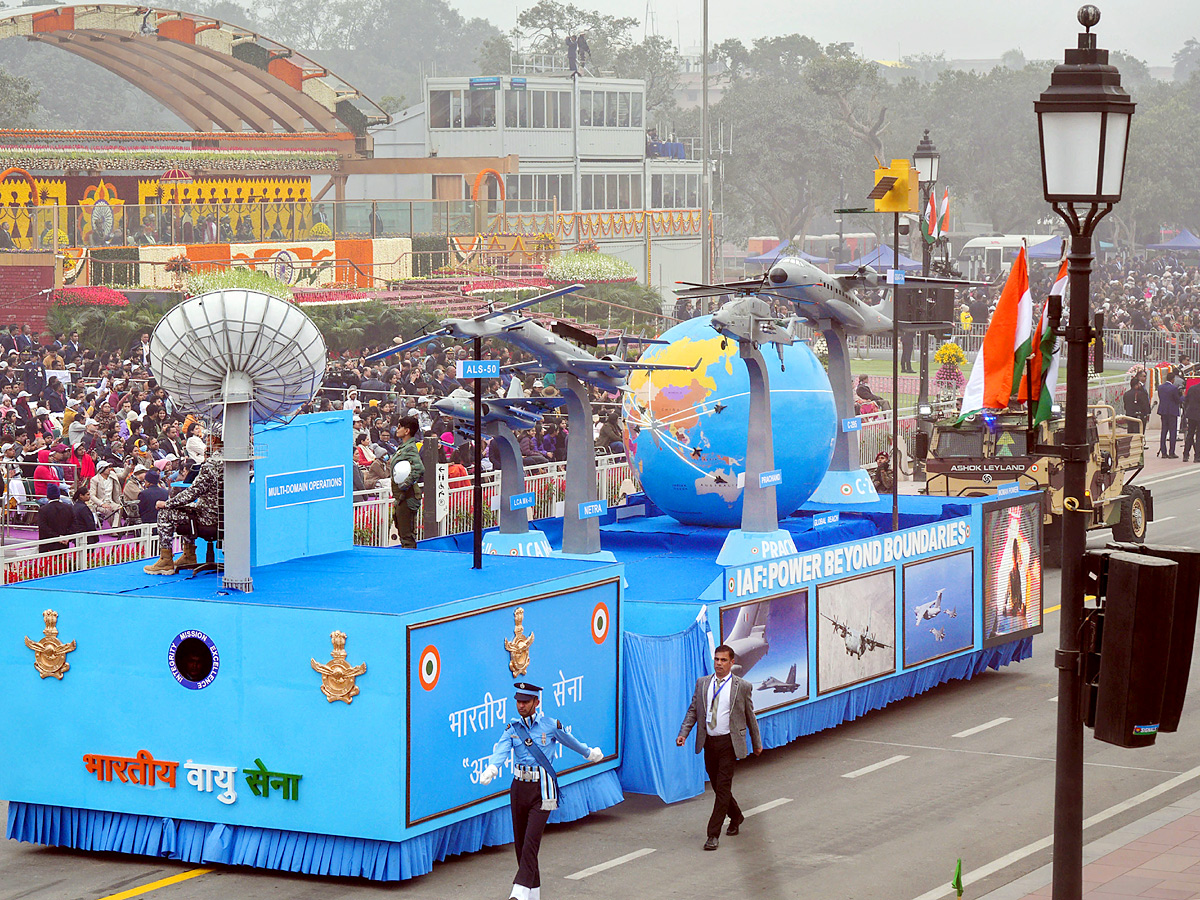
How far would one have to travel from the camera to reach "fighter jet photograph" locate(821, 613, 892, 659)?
1730cm

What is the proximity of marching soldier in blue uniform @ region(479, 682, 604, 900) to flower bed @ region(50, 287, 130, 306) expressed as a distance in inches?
1505

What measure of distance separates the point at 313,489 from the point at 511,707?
10.2 feet

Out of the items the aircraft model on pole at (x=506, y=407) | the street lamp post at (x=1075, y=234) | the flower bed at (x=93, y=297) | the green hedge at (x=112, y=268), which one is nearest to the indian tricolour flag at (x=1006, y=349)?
the street lamp post at (x=1075, y=234)

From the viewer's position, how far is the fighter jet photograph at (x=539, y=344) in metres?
16.4

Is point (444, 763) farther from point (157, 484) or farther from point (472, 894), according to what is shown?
point (157, 484)

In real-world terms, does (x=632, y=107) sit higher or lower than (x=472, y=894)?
higher

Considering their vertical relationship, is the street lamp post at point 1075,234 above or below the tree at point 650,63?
below

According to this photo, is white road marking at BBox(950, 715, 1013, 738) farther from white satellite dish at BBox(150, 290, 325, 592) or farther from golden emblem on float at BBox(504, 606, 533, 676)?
white satellite dish at BBox(150, 290, 325, 592)

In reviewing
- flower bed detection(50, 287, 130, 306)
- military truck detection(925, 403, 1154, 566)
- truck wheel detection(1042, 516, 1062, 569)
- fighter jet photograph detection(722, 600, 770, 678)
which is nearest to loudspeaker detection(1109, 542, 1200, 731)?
fighter jet photograph detection(722, 600, 770, 678)

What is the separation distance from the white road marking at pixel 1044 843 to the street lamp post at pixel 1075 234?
3563 mm

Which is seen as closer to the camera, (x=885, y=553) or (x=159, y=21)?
(x=885, y=553)

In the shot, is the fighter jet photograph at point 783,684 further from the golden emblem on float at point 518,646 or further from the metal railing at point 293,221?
the metal railing at point 293,221

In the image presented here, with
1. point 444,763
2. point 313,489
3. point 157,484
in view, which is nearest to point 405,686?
point 444,763

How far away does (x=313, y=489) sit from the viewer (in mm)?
15625
